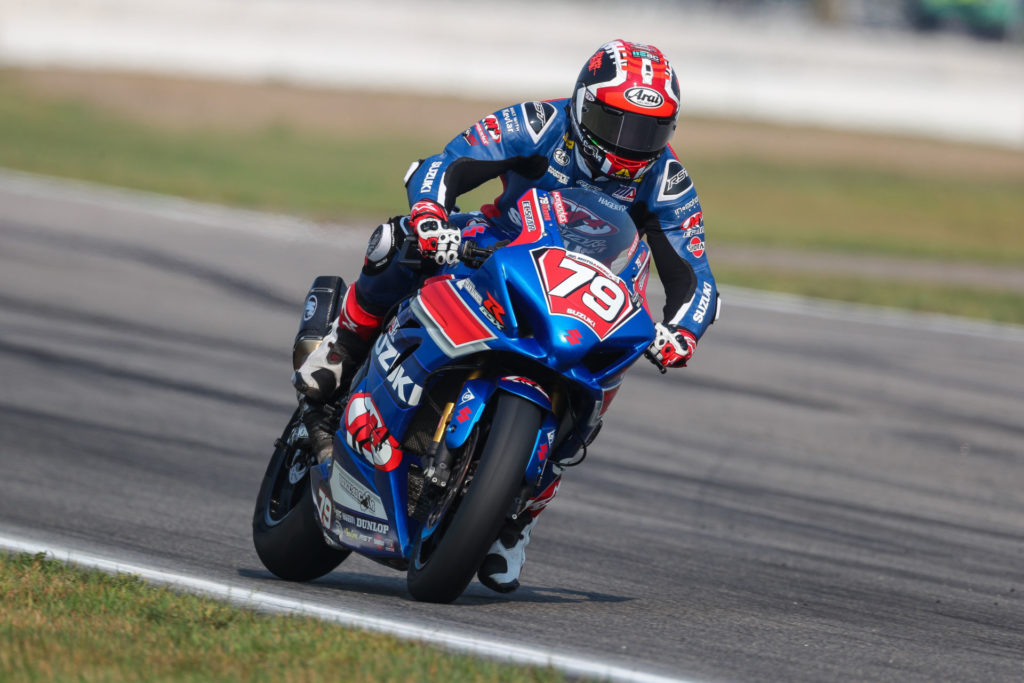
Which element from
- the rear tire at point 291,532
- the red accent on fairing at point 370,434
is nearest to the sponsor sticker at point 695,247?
the red accent on fairing at point 370,434

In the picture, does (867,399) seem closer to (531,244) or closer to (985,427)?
(985,427)

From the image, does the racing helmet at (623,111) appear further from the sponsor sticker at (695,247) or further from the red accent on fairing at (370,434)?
the red accent on fairing at (370,434)

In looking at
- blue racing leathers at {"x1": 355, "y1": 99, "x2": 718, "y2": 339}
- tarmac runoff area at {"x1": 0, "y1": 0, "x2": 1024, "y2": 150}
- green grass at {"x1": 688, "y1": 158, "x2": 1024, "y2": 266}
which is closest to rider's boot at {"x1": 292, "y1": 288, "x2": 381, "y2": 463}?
blue racing leathers at {"x1": 355, "y1": 99, "x2": 718, "y2": 339}

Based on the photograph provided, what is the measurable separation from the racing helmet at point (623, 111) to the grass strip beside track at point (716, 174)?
445 inches

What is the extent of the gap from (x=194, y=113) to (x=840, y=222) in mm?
12412

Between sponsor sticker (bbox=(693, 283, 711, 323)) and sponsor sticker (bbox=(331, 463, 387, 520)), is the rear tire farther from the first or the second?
sponsor sticker (bbox=(693, 283, 711, 323))

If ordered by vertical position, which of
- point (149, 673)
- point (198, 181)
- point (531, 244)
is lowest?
point (198, 181)

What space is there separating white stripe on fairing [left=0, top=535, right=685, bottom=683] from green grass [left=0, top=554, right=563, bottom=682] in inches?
4.4

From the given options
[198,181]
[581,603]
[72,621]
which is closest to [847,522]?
[581,603]

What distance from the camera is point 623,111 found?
517 centimetres

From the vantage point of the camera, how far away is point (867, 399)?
36.2ft

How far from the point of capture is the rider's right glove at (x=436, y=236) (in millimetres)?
4918

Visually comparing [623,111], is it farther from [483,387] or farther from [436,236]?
[483,387]

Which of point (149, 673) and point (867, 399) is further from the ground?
point (149, 673)
